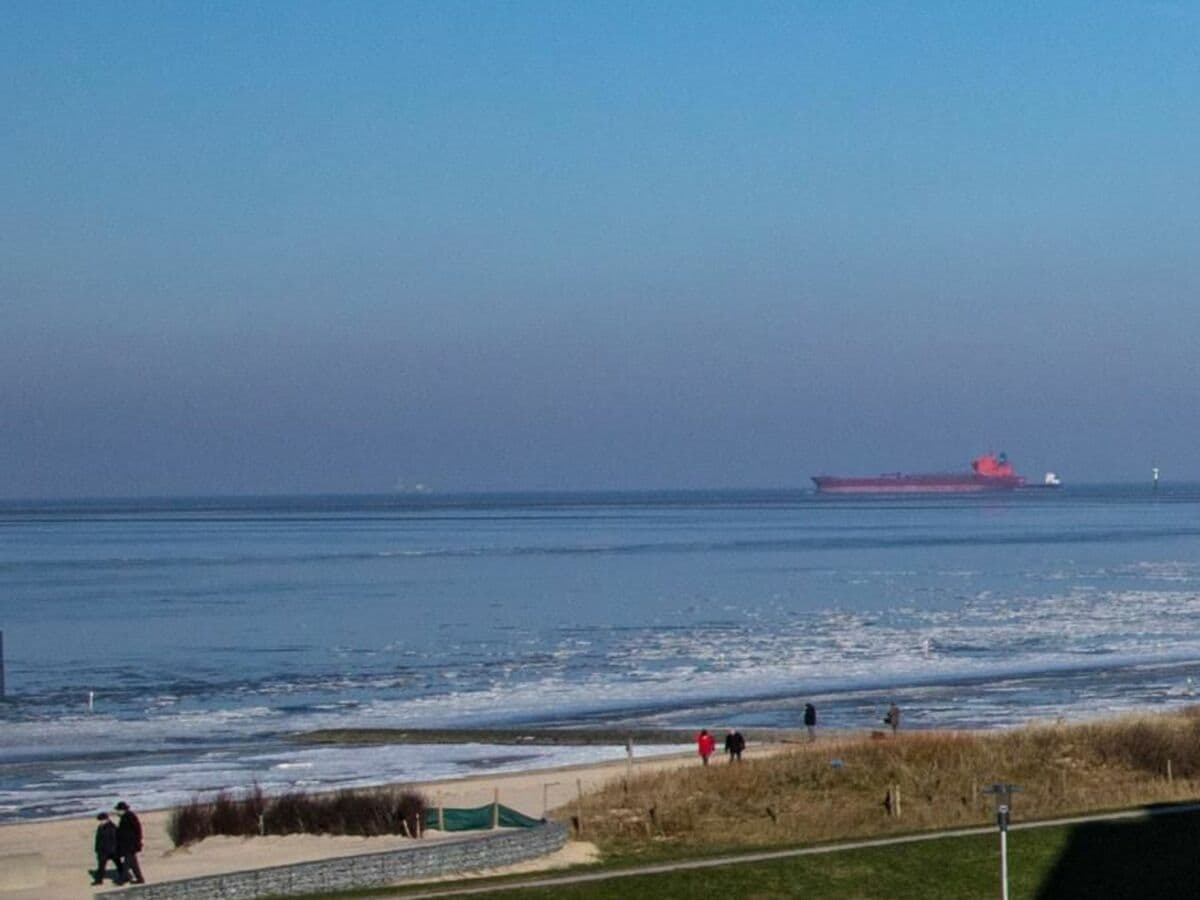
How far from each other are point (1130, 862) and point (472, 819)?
8958 mm

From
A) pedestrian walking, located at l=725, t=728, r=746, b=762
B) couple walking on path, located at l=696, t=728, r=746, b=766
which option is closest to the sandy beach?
couple walking on path, located at l=696, t=728, r=746, b=766

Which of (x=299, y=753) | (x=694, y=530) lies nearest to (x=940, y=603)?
(x=299, y=753)

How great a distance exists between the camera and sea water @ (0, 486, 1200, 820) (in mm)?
43094

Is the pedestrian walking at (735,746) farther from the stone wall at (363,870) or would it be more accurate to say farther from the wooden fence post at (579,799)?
the stone wall at (363,870)

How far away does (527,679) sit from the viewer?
56812 millimetres

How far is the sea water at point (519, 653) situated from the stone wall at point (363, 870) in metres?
10.6

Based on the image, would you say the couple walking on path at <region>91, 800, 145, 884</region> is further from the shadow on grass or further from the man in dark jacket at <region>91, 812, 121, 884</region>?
the shadow on grass

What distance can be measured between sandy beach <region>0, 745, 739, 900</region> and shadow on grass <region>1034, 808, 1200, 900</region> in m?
6.37

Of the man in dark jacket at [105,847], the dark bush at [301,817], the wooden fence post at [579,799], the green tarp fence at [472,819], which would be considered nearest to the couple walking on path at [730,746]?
the wooden fence post at [579,799]

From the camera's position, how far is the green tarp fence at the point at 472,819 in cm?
2844

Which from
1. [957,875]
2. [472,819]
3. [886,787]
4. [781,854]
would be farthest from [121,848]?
[886,787]

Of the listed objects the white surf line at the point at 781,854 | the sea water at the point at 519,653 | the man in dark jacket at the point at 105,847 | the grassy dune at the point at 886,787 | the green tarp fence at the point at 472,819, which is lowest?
the sea water at the point at 519,653

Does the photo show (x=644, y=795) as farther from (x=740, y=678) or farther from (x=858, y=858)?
(x=740, y=678)

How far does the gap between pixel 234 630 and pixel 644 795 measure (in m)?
42.9
